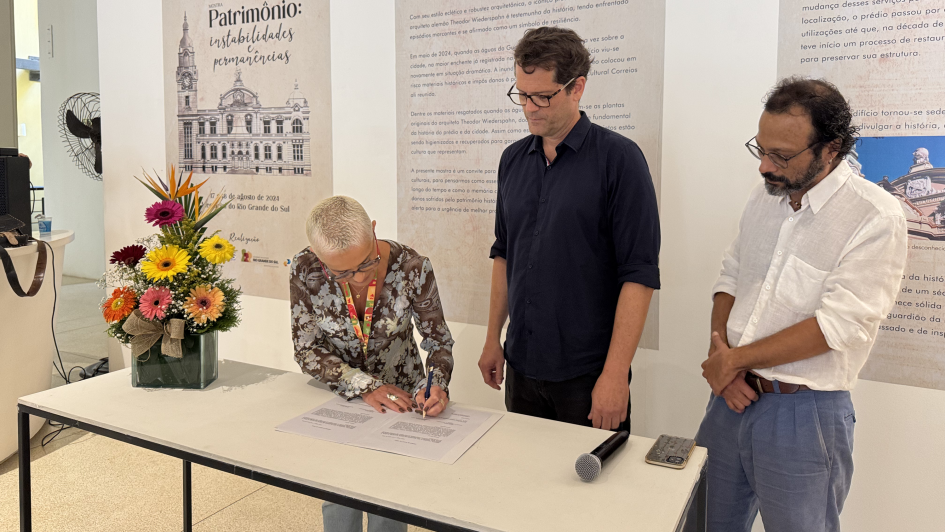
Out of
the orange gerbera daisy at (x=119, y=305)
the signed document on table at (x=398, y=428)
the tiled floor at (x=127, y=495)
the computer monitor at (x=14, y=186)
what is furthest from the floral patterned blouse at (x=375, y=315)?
the computer monitor at (x=14, y=186)

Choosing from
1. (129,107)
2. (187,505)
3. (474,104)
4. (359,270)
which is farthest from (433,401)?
(129,107)

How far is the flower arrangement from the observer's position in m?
1.99

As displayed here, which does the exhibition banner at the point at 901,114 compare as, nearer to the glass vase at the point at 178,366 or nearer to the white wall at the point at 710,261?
the white wall at the point at 710,261

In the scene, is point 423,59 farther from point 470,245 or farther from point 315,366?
point 315,366

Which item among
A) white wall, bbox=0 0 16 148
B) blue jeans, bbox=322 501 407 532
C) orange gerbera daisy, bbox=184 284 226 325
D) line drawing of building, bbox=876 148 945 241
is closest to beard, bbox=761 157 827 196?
line drawing of building, bbox=876 148 945 241

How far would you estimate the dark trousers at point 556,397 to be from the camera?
6.83 feet

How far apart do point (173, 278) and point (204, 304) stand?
12 cm

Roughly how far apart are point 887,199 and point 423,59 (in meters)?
2.10

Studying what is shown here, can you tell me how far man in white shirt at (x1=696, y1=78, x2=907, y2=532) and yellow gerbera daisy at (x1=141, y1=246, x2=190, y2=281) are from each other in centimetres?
154

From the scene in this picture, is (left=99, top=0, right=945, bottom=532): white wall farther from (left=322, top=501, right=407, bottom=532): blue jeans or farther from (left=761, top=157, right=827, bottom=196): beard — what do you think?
(left=322, top=501, right=407, bottom=532): blue jeans

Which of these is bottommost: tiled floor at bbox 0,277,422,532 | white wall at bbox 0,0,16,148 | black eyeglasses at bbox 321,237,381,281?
tiled floor at bbox 0,277,422,532

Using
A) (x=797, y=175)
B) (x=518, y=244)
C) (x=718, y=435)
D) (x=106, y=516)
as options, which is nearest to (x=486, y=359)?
(x=518, y=244)

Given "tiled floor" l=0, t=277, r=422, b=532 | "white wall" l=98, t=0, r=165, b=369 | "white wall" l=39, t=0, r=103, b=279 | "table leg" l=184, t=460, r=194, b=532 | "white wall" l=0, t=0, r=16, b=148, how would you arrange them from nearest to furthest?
"table leg" l=184, t=460, r=194, b=532
"tiled floor" l=0, t=277, r=422, b=532
"white wall" l=98, t=0, r=165, b=369
"white wall" l=0, t=0, r=16, b=148
"white wall" l=39, t=0, r=103, b=279

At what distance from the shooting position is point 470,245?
10.2ft
